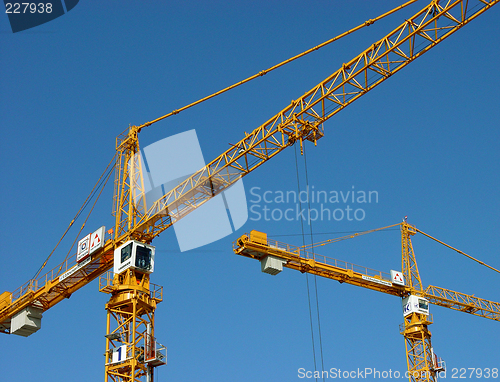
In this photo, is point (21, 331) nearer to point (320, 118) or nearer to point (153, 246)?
point (153, 246)

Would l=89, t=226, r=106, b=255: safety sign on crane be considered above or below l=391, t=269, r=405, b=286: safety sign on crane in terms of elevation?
below

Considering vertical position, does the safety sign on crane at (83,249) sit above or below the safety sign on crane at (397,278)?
→ below

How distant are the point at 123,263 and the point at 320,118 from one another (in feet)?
58.8

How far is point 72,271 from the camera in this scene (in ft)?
192

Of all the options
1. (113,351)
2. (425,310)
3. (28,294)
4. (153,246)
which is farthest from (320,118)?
(425,310)

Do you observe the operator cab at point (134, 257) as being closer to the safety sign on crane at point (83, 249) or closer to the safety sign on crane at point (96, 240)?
the safety sign on crane at point (96, 240)

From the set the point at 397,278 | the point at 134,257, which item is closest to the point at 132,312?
the point at 134,257

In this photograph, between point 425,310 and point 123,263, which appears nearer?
point 123,263

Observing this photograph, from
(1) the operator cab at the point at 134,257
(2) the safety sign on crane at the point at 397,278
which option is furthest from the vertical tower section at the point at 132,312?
(2) the safety sign on crane at the point at 397,278

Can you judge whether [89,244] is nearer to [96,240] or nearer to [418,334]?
[96,240]

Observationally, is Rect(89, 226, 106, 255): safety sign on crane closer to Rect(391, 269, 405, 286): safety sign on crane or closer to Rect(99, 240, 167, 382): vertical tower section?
Rect(99, 240, 167, 382): vertical tower section

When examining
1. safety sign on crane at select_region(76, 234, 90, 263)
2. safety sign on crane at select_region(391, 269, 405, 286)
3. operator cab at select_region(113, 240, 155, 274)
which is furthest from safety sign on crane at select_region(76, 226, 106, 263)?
safety sign on crane at select_region(391, 269, 405, 286)

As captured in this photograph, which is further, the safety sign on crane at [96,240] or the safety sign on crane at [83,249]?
the safety sign on crane at [83,249]

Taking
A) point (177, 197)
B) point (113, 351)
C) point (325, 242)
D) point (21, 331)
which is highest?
point (325, 242)
